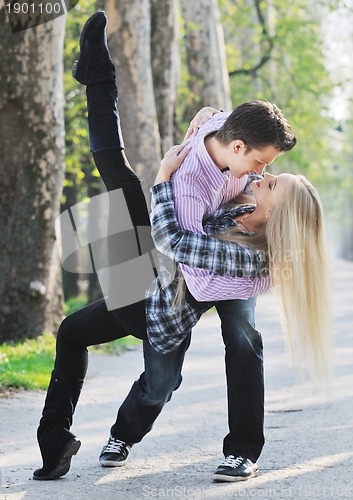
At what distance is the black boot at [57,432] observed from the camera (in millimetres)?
4914

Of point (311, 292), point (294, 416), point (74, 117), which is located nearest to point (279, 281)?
point (311, 292)

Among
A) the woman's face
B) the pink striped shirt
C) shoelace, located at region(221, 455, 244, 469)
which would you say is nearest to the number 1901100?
the pink striped shirt

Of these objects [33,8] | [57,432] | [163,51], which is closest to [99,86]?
[57,432]

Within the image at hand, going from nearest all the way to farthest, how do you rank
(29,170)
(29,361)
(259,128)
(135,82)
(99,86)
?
(259,128) → (99,86) → (29,361) → (29,170) → (135,82)

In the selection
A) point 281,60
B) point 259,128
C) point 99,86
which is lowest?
point 259,128

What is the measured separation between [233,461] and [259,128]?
1630 millimetres

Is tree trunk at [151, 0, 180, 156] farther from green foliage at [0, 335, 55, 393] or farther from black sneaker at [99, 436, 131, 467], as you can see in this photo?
black sneaker at [99, 436, 131, 467]

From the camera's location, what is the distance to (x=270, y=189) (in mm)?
4934

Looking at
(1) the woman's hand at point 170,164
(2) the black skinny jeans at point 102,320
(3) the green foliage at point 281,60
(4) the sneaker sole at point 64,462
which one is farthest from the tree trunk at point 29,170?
(3) the green foliage at point 281,60

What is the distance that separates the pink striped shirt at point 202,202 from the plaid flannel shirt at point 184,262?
0.02 m

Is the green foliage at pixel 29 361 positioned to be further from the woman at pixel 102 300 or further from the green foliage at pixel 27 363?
the woman at pixel 102 300

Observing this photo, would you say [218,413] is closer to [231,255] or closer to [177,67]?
[231,255]

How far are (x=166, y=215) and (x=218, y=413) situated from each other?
10.0 feet

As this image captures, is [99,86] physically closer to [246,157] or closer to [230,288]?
[246,157]
